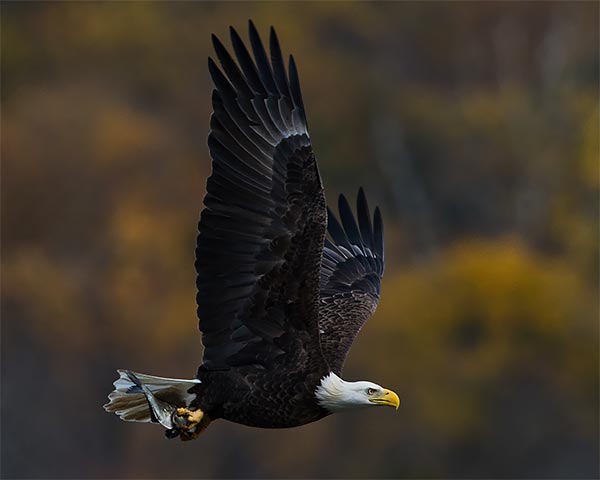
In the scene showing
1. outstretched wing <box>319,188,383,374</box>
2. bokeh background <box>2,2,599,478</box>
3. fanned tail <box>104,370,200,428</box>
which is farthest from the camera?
bokeh background <box>2,2,599,478</box>

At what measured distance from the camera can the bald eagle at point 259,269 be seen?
9719 mm

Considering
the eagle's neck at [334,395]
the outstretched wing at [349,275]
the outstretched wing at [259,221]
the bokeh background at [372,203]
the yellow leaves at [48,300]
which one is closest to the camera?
the outstretched wing at [259,221]

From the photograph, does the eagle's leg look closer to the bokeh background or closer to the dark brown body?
the dark brown body

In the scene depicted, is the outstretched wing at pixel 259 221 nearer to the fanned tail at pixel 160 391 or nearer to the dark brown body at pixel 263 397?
the dark brown body at pixel 263 397

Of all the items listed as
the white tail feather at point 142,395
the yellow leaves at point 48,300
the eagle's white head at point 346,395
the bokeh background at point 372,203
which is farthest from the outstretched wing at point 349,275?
the yellow leaves at point 48,300

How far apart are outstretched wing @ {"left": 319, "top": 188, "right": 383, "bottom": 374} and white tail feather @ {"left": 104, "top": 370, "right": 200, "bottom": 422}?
0.95 meters

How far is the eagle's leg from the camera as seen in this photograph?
9984 millimetres

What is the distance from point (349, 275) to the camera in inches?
461

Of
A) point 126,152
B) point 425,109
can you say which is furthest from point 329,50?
point 126,152

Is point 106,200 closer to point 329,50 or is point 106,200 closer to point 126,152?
point 126,152

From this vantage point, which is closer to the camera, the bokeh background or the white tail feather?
the white tail feather

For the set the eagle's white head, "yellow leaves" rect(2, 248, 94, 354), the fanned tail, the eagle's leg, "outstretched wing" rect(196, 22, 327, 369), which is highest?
"yellow leaves" rect(2, 248, 94, 354)

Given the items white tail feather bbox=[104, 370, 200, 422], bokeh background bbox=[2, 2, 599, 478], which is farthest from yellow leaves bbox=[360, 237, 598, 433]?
white tail feather bbox=[104, 370, 200, 422]

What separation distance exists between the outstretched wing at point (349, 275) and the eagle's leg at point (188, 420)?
0.95 metres
